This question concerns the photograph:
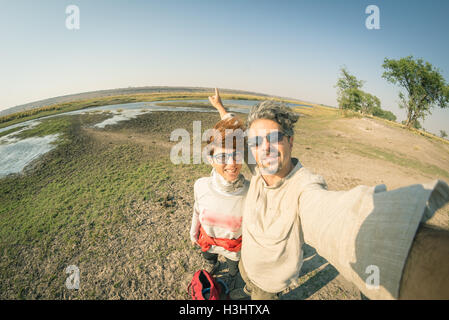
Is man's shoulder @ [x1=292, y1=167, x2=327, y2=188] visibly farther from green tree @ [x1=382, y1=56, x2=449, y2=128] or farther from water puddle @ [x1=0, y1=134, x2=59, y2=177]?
green tree @ [x1=382, y1=56, x2=449, y2=128]

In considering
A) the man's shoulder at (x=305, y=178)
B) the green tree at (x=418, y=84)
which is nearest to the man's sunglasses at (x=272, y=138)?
the man's shoulder at (x=305, y=178)

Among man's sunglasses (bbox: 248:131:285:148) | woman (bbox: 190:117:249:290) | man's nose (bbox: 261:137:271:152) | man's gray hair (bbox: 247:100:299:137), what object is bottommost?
woman (bbox: 190:117:249:290)

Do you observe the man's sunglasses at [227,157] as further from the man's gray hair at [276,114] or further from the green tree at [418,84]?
the green tree at [418,84]

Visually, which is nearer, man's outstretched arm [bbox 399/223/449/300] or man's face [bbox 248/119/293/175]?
Result: man's outstretched arm [bbox 399/223/449/300]

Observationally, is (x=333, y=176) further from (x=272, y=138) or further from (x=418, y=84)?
(x=418, y=84)

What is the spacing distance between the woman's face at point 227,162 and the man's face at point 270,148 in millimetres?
451

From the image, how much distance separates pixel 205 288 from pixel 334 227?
295 centimetres

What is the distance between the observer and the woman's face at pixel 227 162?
235 centimetres

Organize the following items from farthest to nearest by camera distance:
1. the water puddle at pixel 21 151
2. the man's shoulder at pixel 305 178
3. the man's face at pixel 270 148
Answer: the water puddle at pixel 21 151 < the man's face at pixel 270 148 < the man's shoulder at pixel 305 178

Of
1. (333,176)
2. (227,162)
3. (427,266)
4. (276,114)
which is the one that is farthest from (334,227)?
(333,176)

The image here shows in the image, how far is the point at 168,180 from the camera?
A: 8.88m

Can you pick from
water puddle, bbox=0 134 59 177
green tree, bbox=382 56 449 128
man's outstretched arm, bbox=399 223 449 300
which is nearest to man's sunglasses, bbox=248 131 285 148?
man's outstretched arm, bbox=399 223 449 300

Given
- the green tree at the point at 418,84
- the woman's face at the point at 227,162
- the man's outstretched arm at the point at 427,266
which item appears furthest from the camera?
the green tree at the point at 418,84

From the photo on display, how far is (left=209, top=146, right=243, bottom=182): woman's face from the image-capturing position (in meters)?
2.35
